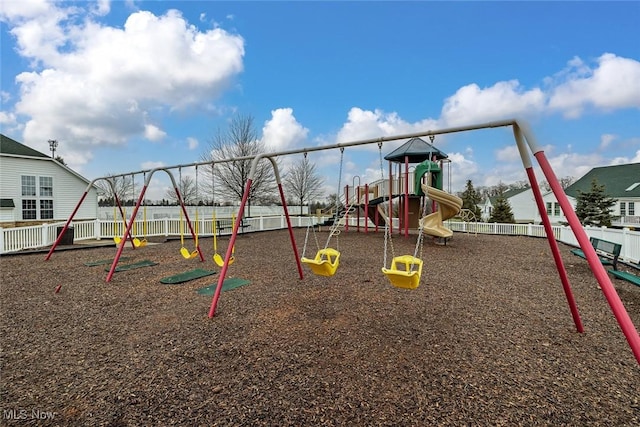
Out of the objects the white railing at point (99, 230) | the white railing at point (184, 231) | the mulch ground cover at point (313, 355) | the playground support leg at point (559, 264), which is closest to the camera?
the mulch ground cover at point (313, 355)

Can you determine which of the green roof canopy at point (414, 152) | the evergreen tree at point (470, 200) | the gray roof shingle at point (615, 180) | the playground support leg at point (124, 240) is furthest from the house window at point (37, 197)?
the gray roof shingle at point (615, 180)

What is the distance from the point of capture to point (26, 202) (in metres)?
16.9

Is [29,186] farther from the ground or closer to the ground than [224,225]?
farther from the ground

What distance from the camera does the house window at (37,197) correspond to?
16.9m

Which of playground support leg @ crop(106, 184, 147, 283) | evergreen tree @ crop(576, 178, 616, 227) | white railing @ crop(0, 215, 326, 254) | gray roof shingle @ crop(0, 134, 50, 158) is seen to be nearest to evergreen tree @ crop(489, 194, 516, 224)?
evergreen tree @ crop(576, 178, 616, 227)

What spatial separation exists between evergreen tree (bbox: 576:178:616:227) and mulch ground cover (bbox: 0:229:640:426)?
78.0 feet

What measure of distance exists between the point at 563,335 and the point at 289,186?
95.8 ft

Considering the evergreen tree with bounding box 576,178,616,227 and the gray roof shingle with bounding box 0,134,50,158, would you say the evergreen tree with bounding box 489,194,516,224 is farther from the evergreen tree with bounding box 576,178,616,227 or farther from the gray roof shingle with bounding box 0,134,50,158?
the gray roof shingle with bounding box 0,134,50,158

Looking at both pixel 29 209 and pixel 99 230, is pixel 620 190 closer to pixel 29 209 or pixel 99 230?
pixel 99 230

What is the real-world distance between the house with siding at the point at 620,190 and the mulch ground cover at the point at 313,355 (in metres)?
26.5

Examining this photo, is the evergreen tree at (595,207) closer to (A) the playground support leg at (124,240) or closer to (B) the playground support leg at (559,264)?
(B) the playground support leg at (559,264)

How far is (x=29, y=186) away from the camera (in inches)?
669

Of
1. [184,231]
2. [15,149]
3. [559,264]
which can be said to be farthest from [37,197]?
[559,264]

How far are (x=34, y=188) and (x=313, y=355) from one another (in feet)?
68.7
